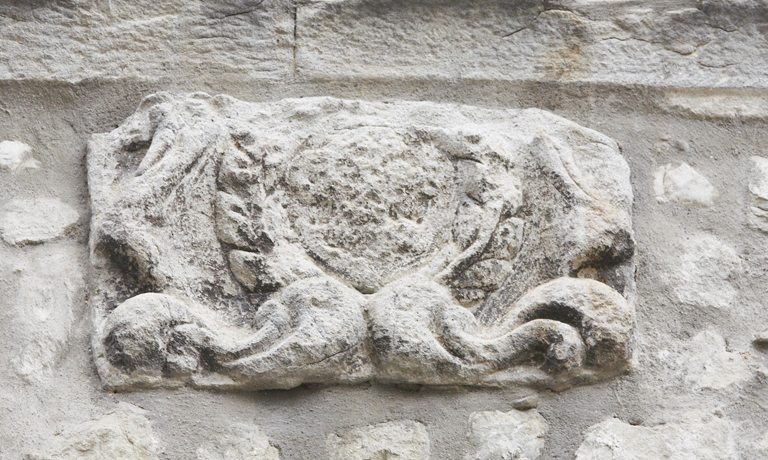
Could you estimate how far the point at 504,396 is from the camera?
1.87 m

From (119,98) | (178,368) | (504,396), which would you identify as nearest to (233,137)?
(119,98)

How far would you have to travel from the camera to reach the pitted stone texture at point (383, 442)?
180cm

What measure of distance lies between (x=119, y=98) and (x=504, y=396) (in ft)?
3.70

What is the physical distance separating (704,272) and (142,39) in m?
1.43

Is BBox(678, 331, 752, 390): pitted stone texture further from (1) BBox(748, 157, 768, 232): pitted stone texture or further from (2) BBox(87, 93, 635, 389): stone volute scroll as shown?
(1) BBox(748, 157, 768, 232): pitted stone texture

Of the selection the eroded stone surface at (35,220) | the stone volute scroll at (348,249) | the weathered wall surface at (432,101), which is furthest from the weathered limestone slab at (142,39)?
the eroded stone surface at (35,220)

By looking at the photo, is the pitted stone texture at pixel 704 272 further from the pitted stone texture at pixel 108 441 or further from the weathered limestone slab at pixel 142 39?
the pitted stone texture at pixel 108 441

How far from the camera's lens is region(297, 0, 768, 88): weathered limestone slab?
224cm

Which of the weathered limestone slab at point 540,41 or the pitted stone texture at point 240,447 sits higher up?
the weathered limestone slab at point 540,41

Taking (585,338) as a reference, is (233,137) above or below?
above

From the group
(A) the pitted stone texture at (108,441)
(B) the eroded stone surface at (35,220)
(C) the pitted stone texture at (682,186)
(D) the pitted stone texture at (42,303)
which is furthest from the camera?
(C) the pitted stone texture at (682,186)

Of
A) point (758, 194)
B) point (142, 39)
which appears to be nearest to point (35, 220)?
point (142, 39)

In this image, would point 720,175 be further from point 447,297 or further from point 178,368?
point 178,368

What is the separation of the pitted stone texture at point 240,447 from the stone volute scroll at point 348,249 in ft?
0.31
